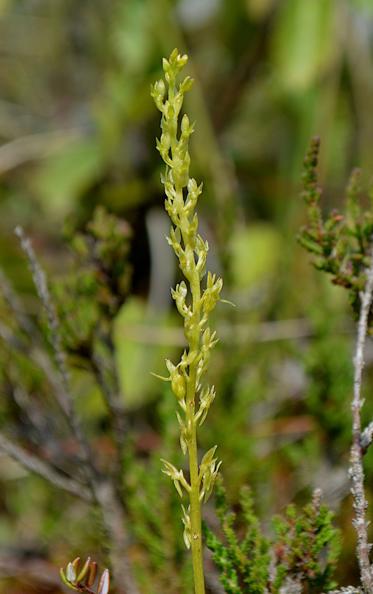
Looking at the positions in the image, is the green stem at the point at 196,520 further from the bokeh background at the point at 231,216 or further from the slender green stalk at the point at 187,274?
the bokeh background at the point at 231,216

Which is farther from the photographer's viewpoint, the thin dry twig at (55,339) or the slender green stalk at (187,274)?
the thin dry twig at (55,339)

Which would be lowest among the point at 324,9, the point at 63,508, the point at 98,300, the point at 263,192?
the point at 63,508

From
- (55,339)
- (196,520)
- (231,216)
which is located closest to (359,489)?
(196,520)

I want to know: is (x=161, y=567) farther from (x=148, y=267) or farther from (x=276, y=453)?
(x=148, y=267)

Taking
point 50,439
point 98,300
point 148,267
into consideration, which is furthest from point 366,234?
point 148,267

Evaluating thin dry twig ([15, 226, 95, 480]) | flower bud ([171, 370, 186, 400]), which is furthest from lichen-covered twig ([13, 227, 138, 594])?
flower bud ([171, 370, 186, 400])

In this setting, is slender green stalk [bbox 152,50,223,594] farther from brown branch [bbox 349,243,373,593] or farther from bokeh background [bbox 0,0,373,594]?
bokeh background [bbox 0,0,373,594]

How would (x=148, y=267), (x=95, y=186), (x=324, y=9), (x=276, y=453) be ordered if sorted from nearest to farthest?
1. (x=276, y=453)
2. (x=324, y=9)
3. (x=148, y=267)
4. (x=95, y=186)

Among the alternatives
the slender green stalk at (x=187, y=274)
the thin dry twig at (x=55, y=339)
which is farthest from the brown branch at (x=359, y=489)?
the thin dry twig at (x=55, y=339)

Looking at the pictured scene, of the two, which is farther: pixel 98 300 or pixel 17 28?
pixel 17 28
